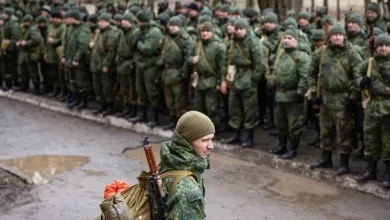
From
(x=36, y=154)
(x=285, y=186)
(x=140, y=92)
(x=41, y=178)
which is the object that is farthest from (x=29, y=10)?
(x=285, y=186)

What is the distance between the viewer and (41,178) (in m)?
10.3

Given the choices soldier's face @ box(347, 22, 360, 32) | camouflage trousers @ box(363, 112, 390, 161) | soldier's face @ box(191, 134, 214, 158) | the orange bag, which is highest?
soldier's face @ box(191, 134, 214, 158)

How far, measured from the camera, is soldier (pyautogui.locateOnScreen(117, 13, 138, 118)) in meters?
13.6

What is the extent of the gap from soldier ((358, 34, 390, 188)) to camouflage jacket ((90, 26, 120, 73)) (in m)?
5.67

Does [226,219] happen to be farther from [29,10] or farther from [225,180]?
[29,10]

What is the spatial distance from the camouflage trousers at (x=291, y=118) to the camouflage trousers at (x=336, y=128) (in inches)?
23.4

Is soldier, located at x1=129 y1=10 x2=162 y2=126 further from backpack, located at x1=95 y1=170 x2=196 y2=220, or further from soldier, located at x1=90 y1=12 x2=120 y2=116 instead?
backpack, located at x1=95 y1=170 x2=196 y2=220

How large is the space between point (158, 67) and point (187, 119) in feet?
28.3

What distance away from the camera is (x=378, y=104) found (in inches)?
369

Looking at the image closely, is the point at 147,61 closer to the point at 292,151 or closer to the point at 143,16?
the point at 143,16

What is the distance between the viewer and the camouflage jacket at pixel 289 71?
10.7 meters

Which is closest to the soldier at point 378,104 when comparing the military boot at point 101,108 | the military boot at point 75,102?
the military boot at point 101,108

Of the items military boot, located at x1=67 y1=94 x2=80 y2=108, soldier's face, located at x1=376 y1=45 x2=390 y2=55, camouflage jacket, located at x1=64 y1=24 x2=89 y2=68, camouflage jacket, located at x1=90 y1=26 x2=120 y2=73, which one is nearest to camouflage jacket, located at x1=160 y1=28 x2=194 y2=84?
camouflage jacket, located at x1=90 y1=26 x2=120 y2=73

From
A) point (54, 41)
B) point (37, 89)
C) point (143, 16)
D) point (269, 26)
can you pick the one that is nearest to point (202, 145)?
point (269, 26)
